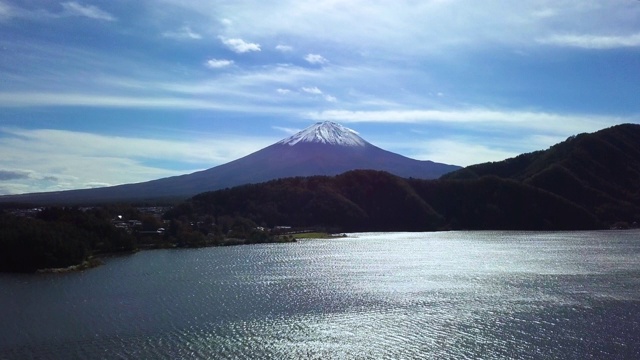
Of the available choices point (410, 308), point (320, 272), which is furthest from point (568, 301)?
point (320, 272)

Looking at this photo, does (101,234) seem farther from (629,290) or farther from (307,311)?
(629,290)

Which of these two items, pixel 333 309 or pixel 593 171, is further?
pixel 593 171

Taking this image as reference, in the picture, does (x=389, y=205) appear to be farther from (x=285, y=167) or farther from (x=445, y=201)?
(x=285, y=167)

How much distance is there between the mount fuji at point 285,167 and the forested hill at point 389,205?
18995 mm

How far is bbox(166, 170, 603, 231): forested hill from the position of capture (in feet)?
142

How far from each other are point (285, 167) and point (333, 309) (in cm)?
5651

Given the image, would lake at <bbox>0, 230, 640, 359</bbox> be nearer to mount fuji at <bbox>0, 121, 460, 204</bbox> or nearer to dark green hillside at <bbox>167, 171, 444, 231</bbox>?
dark green hillside at <bbox>167, 171, 444, 231</bbox>

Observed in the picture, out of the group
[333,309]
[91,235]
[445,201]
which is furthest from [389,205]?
[333,309]

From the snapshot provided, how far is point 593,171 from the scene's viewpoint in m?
52.3

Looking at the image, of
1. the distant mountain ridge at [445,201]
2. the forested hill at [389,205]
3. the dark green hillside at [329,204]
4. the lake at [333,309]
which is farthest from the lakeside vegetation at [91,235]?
the distant mountain ridge at [445,201]

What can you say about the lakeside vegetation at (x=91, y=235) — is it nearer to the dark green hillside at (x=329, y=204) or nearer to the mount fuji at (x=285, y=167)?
the dark green hillside at (x=329, y=204)

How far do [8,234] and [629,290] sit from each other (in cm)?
1918

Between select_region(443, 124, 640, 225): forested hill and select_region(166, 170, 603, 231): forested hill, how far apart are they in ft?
10.4

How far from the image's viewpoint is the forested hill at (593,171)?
48.0 meters
